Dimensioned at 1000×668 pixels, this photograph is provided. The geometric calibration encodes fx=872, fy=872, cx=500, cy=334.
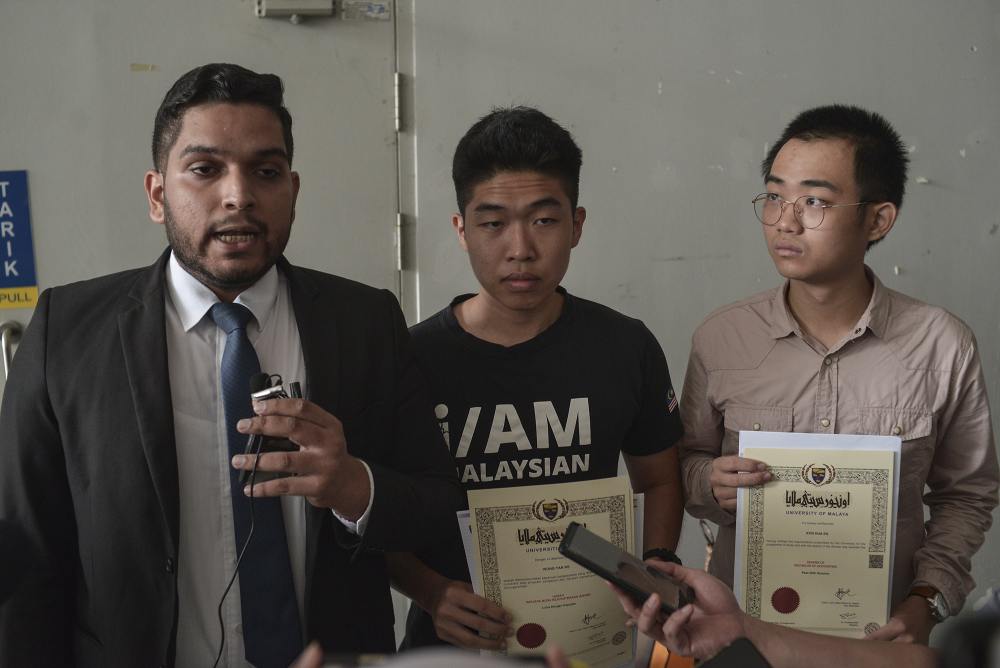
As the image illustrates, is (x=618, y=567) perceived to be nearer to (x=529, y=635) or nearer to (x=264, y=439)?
(x=529, y=635)

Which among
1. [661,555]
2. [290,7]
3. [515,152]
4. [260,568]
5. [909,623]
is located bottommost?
[909,623]

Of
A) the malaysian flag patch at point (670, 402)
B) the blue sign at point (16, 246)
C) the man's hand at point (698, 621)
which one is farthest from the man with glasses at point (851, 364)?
the blue sign at point (16, 246)

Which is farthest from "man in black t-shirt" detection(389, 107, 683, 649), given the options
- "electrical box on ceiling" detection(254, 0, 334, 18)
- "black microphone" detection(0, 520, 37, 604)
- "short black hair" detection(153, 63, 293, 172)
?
"electrical box on ceiling" detection(254, 0, 334, 18)

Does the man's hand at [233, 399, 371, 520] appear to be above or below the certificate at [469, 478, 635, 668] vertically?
above

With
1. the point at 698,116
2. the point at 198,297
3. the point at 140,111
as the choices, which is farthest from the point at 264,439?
the point at 698,116

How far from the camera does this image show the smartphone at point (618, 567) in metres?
1.37

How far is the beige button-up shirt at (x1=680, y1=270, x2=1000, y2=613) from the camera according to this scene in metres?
1.93

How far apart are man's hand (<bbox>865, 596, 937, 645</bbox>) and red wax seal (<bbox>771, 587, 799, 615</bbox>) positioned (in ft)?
0.47

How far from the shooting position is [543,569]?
1613 millimetres

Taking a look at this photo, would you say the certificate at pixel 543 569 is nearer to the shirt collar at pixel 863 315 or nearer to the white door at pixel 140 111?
the shirt collar at pixel 863 315

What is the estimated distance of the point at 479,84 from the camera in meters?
2.73

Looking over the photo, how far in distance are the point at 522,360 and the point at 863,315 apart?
2.61 ft

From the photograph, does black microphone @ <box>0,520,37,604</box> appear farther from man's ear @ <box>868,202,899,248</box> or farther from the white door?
man's ear @ <box>868,202,899,248</box>

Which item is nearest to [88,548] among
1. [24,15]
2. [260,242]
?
[260,242]
